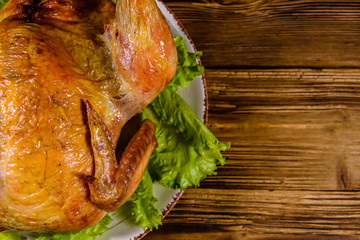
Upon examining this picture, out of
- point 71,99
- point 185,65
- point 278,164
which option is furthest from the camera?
point 278,164

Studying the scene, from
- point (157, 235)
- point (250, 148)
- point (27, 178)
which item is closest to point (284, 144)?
point (250, 148)

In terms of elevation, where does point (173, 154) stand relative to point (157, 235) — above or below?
above

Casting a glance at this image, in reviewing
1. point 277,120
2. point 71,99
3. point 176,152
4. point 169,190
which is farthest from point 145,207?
point 277,120

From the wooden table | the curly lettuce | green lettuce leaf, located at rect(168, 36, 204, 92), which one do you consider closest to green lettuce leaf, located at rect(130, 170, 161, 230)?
the curly lettuce

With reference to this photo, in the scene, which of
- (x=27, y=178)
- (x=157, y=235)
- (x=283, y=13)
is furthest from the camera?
(x=283, y=13)

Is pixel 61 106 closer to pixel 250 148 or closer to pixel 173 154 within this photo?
pixel 173 154

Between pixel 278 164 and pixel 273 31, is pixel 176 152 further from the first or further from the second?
pixel 273 31

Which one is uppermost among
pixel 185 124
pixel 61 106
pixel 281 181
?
pixel 61 106

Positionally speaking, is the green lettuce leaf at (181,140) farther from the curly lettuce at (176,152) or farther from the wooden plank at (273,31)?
the wooden plank at (273,31)
